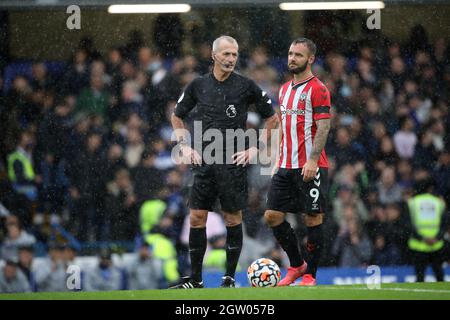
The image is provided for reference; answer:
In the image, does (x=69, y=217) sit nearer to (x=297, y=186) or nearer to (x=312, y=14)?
(x=312, y=14)

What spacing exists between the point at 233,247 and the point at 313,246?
1.98ft

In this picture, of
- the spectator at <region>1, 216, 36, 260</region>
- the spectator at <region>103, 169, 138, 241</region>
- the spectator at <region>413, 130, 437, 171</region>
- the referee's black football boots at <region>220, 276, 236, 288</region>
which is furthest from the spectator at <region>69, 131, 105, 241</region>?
the referee's black football boots at <region>220, 276, 236, 288</region>

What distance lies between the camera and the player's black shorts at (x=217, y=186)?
7637 mm

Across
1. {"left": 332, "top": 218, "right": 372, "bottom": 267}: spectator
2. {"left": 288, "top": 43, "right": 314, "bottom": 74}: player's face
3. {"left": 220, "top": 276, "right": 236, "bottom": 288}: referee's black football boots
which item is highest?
{"left": 288, "top": 43, "right": 314, "bottom": 74}: player's face

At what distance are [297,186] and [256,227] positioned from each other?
4095mm

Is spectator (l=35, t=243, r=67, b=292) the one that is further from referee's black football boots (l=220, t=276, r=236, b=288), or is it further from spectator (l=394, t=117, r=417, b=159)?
spectator (l=394, t=117, r=417, b=159)

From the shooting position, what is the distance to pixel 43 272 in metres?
11.3

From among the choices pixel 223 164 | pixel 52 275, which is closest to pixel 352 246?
pixel 52 275

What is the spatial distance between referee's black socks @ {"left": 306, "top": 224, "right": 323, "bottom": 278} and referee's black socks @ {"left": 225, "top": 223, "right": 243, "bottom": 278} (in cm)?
52

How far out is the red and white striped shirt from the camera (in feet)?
25.0

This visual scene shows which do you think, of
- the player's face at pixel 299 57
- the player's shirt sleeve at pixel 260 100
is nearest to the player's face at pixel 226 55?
the player's shirt sleeve at pixel 260 100

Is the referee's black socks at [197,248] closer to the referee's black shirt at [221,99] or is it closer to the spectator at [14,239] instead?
the referee's black shirt at [221,99]

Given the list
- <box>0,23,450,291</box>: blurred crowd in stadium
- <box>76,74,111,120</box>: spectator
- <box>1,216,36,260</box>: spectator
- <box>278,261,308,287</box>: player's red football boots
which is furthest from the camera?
<box>76,74,111,120</box>: spectator

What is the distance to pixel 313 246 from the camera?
769 cm
